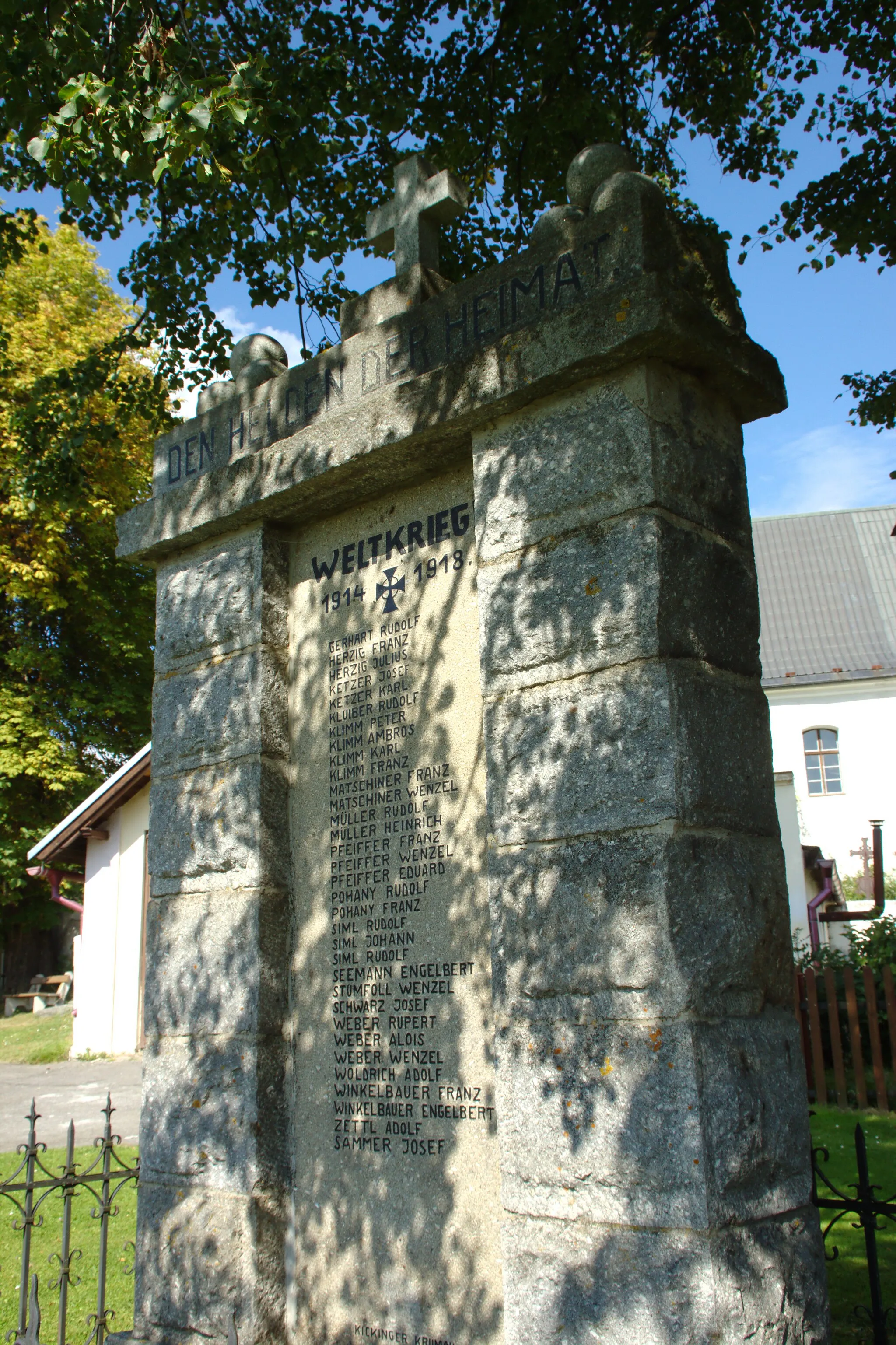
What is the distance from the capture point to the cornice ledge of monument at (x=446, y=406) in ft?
9.19

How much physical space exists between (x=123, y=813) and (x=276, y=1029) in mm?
12092

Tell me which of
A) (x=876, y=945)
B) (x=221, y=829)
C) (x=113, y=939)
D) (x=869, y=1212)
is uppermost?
(x=221, y=829)

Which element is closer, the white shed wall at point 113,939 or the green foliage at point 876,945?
the green foliage at point 876,945

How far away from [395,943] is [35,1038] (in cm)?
1513

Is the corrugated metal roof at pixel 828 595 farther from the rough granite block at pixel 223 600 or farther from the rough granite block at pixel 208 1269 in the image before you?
the rough granite block at pixel 208 1269

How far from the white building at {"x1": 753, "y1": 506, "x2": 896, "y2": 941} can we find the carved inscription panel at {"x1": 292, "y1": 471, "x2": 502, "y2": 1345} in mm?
22634

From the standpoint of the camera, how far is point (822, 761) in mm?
26797

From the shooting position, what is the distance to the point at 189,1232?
342 centimetres

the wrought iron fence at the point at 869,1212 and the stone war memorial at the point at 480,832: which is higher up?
the stone war memorial at the point at 480,832

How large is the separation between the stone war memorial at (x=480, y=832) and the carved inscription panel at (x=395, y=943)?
1 cm

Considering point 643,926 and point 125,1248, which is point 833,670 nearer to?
point 125,1248

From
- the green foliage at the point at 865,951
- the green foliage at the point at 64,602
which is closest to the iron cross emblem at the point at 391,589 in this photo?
the green foliage at the point at 865,951

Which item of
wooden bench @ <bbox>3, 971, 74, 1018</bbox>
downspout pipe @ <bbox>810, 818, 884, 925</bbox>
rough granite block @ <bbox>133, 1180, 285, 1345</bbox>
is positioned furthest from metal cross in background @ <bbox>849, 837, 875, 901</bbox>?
rough granite block @ <bbox>133, 1180, 285, 1345</bbox>

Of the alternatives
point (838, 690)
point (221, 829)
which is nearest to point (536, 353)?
point (221, 829)
